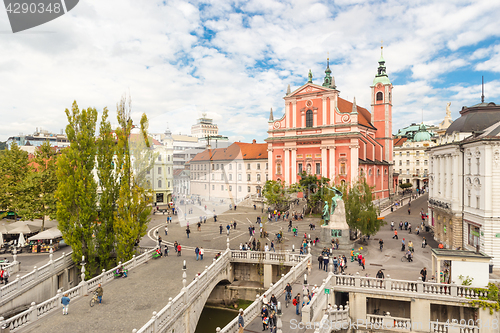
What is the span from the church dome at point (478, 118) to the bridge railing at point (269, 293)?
795 inches

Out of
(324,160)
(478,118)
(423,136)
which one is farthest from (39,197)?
(423,136)

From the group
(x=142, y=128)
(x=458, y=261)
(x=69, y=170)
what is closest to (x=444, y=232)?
(x=458, y=261)

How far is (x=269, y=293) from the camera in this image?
18953mm

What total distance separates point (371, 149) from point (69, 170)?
5637cm

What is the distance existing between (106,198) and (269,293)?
15.1 m

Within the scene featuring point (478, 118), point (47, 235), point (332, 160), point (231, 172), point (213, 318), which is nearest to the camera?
point (213, 318)

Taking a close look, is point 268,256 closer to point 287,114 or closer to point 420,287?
point 420,287

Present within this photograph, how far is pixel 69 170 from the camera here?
80.5 ft

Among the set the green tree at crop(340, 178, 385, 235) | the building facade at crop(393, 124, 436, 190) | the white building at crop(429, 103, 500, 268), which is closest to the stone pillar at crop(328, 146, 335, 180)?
the white building at crop(429, 103, 500, 268)

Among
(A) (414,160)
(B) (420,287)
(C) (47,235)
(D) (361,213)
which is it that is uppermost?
(A) (414,160)

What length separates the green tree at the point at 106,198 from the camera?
2497cm

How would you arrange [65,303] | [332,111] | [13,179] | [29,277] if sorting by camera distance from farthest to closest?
1. [332,111]
2. [13,179]
3. [29,277]
4. [65,303]

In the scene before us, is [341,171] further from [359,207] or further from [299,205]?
[359,207]

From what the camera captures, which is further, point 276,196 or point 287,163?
point 287,163
